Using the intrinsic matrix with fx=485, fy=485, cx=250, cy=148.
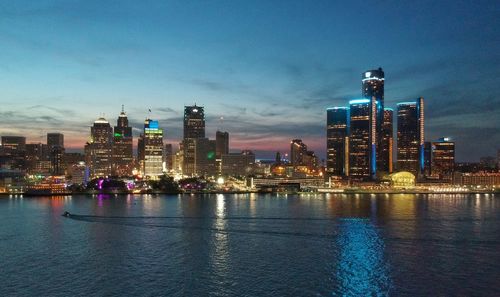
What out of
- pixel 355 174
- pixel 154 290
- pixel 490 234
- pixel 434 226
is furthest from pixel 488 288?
pixel 355 174

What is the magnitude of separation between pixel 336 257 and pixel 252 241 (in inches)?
349

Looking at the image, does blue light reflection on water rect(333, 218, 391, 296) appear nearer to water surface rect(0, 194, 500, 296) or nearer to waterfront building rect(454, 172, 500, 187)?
water surface rect(0, 194, 500, 296)

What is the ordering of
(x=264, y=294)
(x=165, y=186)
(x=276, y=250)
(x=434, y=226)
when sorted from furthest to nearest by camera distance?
(x=165, y=186), (x=434, y=226), (x=276, y=250), (x=264, y=294)

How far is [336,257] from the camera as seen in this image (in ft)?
112

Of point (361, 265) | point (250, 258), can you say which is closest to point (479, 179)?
point (361, 265)

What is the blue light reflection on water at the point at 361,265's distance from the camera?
26203mm

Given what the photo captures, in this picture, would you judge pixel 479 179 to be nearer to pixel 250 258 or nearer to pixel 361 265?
pixel 361 265

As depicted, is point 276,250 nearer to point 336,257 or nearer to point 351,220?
point 336,257

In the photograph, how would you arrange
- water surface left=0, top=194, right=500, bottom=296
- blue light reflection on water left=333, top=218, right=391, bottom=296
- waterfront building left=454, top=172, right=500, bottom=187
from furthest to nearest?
waterfront building left=454, top=172, right=500, bottom=187, water surface left=0, top=194, right=500, bottom=296, blue light reflection on water left=333, top=218, right=391, bottom=296

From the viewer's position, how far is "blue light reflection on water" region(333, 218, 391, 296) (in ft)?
86.0

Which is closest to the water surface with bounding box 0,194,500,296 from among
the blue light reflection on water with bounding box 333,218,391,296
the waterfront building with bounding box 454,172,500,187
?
the blue light reflection on water with bounding box 333,218,391,296

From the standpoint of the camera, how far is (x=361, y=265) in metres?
31.8

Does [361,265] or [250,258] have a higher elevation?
[250,258]

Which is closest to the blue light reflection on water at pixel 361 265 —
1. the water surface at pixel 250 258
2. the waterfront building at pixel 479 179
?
the water surface at pixel 250 258
